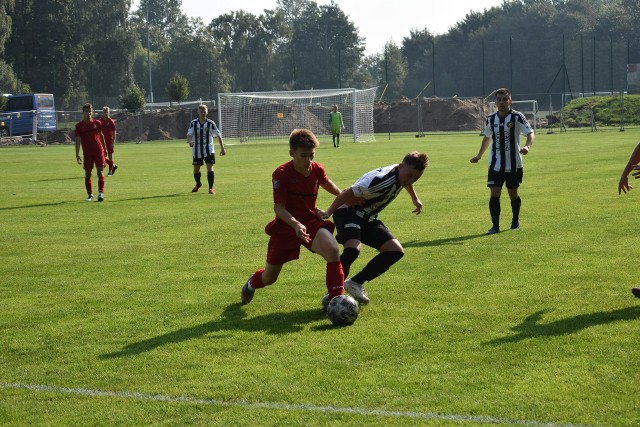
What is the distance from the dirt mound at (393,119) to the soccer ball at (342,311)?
5995 cm

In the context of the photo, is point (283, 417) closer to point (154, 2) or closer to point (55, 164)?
point (55, 164)

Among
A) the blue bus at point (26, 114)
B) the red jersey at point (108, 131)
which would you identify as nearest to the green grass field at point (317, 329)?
the red jersey at point (108, 131)

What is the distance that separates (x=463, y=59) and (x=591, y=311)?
80.0 m

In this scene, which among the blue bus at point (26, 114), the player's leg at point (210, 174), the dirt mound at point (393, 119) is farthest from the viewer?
the dirt mound at point (393, 119)

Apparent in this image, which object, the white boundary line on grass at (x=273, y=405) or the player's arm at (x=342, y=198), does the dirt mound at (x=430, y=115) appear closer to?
the player's arm at (x=342, y=198)

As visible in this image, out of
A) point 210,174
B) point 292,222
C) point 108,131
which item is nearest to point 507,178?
point 292,222

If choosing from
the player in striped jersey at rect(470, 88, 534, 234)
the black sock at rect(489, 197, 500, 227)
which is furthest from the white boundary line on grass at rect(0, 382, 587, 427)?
the player in striped jersey at rect(470, 88, 534, 234)

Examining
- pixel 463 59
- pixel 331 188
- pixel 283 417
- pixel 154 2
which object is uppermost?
pixel 154 2

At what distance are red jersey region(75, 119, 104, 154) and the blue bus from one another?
43.6 metres

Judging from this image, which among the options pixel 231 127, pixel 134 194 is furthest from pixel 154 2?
pixel 134 194

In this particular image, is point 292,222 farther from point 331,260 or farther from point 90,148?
point 90,148

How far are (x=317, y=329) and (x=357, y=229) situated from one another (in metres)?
1.25

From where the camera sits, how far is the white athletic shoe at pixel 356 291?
8.36m

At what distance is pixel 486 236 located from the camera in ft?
41.8
